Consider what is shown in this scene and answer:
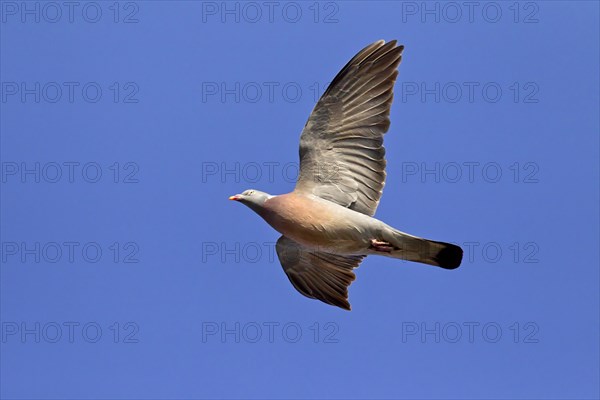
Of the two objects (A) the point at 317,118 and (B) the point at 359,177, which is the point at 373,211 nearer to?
(B) the point at 359,177

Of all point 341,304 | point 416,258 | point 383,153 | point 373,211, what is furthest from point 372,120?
point 341,304

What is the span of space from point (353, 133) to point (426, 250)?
214 cm

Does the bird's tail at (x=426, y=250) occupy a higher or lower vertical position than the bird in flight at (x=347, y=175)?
lower

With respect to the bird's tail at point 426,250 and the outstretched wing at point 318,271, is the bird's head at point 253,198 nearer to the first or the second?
the outstretched wing at point 318,271

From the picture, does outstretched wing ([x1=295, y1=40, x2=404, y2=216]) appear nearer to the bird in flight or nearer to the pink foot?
the bird in flight

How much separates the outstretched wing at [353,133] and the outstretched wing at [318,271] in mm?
1105

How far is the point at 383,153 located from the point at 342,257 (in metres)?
1.91

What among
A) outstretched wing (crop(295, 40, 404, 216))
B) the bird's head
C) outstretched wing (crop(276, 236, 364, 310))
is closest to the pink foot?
outstretched wing (crop(295, 40, 404, 216))

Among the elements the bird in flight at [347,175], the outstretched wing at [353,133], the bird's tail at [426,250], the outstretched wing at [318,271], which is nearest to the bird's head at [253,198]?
the bird in flight at [347,175]

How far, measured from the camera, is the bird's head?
12416 mm

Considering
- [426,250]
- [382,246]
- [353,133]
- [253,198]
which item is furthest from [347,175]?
[426,250]

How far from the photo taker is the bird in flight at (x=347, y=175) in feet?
39.9

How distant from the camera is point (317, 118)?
1253 centimetres

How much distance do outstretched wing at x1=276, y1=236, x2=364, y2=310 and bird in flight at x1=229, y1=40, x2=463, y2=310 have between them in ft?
1.37
